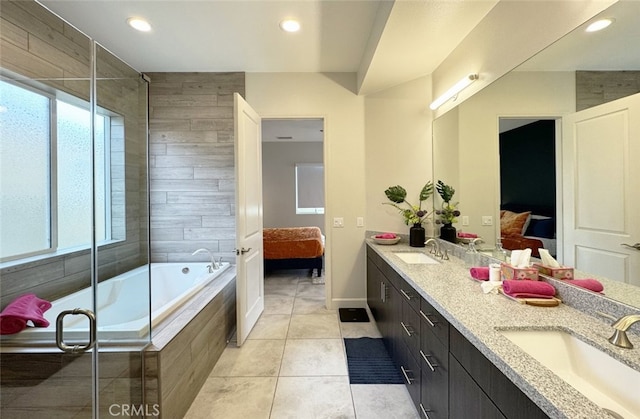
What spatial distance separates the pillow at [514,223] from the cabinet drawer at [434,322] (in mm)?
768

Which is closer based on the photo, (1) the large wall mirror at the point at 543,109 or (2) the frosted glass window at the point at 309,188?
(1) the large wall mirror at the point at 543,109

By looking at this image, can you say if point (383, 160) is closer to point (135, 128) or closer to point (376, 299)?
point (376, 299)

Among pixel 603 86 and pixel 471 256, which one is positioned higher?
pixel 603 86

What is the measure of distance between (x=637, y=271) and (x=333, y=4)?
233 centimetres

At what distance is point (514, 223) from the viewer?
1.80 metres

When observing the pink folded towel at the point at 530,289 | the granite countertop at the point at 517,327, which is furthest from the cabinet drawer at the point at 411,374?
the pink folded towel at the point at 530,289

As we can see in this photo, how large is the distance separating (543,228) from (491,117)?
874mm

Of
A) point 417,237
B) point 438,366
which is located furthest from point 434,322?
point 417,237

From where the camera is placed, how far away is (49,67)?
6.72ft

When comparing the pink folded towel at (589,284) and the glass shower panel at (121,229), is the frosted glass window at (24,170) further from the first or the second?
the pink folded towel at (589,284)

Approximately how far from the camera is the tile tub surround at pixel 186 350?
1521 millimetres

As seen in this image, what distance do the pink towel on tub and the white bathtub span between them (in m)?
0.03

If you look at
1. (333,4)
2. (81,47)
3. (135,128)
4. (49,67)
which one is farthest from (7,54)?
(333,4)

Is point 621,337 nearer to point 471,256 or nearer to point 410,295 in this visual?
point 410,295
